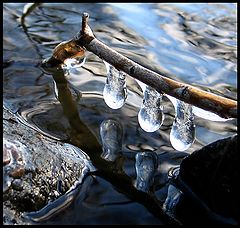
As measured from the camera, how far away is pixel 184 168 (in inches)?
91.7

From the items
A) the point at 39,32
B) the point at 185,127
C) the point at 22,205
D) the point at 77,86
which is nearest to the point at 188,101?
the point at 185,127

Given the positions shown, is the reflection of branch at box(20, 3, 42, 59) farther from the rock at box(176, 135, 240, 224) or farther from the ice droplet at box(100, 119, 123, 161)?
the rock at box(176, 135, 240, 224)

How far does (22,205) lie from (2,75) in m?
1.58

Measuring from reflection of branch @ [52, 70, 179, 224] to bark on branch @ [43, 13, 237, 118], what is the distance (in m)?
0.49

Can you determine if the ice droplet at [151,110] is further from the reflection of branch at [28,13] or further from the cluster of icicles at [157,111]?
the reflection of branch at [28,13]

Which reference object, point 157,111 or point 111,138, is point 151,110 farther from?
point 111,138

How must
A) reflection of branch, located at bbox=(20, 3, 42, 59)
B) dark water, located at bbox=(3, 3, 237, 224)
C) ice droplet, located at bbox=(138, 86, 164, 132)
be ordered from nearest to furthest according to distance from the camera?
dark water, located at bbox=(3, 3, 237, 224) → ice droplet, located at bbox=(138, 86, 164, 132) → reflection of branch, located at bbox=(20, 3, 42, 59)

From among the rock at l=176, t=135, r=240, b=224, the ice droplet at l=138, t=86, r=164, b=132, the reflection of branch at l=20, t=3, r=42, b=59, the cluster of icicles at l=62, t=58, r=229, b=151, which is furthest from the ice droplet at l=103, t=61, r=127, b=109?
the reflection of branch at l=20, t=3, r=42, b=59

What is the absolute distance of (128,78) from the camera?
344cm

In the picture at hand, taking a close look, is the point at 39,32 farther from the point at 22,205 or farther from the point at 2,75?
the point at 22,205

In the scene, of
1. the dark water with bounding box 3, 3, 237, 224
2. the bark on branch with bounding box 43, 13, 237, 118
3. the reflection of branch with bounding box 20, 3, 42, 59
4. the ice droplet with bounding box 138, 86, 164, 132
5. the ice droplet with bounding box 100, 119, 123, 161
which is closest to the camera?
the bark on branch with bounding box 43, 13, 237, 118

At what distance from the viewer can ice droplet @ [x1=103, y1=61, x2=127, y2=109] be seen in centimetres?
263

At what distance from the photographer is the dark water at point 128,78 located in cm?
232

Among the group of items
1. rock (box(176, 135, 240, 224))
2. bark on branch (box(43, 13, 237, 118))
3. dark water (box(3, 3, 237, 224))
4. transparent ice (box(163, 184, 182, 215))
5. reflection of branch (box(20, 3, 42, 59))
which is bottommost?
reflection of branch (box(20, 3, 42, 59))
